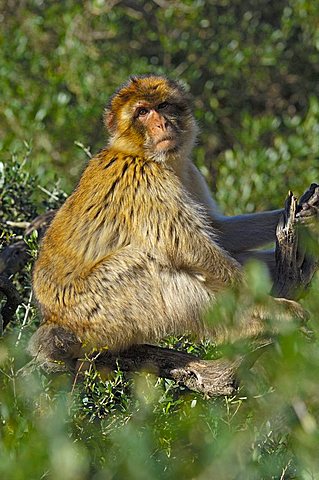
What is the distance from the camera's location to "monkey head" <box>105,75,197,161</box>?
5348mm

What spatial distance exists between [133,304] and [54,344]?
49cm

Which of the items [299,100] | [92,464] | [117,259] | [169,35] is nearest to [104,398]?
[117,259]

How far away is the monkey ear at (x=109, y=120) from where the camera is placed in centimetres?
561

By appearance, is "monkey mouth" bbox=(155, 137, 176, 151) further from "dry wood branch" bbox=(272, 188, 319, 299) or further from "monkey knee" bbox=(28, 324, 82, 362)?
"monkey knee" bbox=(28, 324, 82, 362)

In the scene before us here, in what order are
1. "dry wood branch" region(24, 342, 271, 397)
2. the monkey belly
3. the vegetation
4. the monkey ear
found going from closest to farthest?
"dry wood branch" region(24, 342, 271, 397) < the monkey belly < the monkey ear < the vegetation

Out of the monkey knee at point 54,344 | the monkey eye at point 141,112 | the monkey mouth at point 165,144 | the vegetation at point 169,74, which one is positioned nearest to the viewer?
the monkey knee at point 54,344

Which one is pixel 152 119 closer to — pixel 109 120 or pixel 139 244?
pixel 109 120

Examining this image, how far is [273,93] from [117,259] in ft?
26.8

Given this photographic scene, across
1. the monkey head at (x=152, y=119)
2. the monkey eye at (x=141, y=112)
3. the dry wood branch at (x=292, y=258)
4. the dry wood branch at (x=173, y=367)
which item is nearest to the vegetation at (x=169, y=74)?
the dry wood branch at (x=173, y=367)

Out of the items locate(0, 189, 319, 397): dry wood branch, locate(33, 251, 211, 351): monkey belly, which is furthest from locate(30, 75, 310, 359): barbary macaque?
locate(0, 189, 319, 397): dry wood branch

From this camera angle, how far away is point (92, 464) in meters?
3.36

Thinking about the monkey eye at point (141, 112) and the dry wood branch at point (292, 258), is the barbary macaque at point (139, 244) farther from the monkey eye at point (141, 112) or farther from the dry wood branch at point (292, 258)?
the dry wood branch at point (292, 258)

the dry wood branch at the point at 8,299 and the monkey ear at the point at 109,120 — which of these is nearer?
the dry wood branch at the point at 8,299

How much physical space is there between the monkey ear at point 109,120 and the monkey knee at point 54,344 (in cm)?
130
